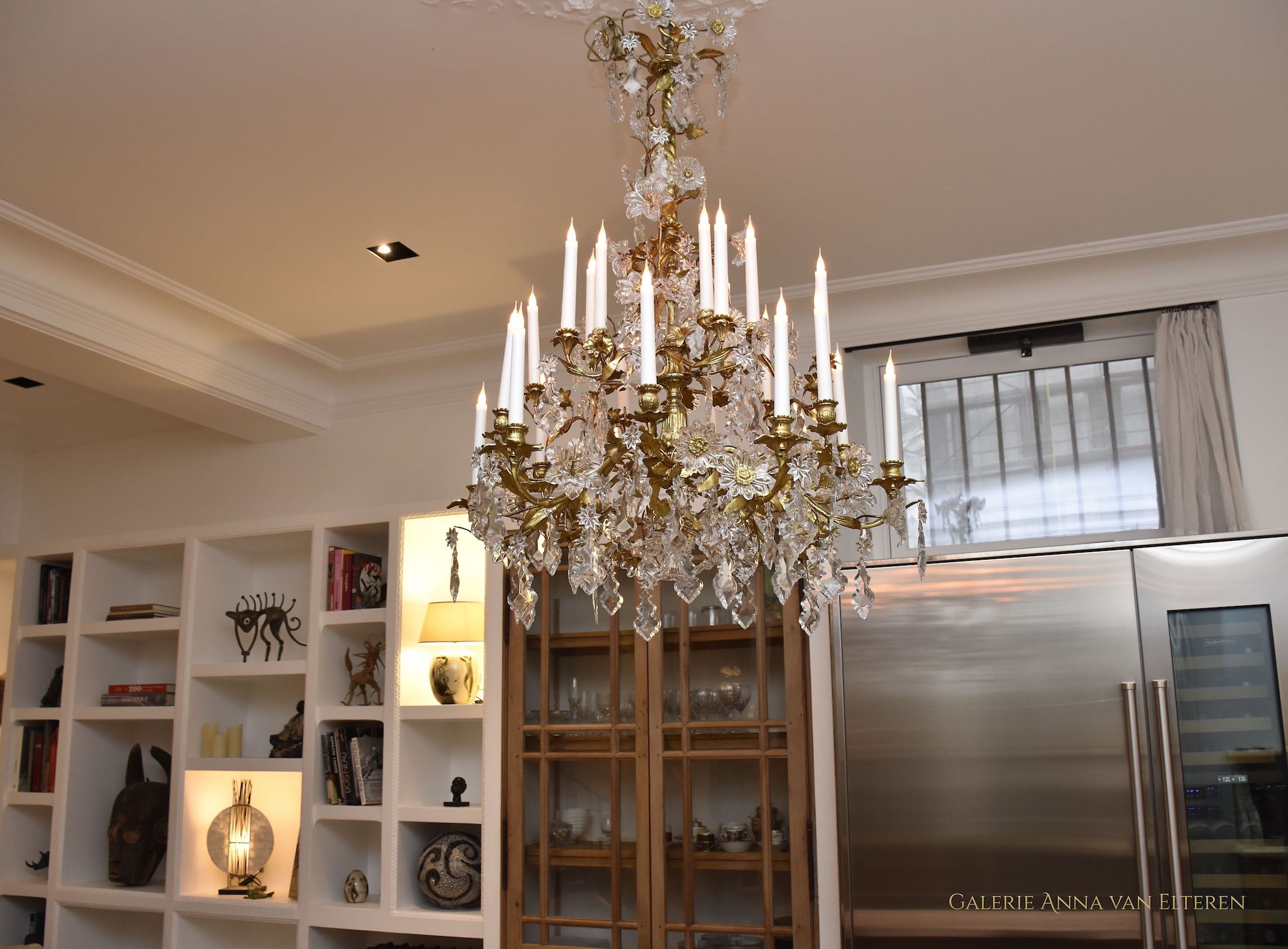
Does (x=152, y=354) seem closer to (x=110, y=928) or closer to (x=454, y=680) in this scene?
(x=454, y=680)

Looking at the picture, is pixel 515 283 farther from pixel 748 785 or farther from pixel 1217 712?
pixel 1217 712

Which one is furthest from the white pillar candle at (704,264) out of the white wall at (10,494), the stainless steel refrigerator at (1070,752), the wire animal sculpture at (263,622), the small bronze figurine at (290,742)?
the white wall at (10,494)

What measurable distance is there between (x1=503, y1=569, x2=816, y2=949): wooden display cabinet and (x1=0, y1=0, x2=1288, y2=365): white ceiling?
114 cm

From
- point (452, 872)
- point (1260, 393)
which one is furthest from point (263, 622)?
point (1260, 393)

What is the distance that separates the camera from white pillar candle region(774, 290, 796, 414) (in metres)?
1.65

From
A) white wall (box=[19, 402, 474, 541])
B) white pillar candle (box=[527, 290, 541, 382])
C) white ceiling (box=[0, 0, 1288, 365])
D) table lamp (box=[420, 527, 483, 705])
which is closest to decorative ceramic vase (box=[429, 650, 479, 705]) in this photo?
table lamp (box=[420, 527, 483, 705])

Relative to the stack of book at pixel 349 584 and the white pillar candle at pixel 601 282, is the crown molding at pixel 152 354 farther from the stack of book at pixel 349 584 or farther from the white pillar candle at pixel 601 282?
the white pillar candle at pixel 601 282

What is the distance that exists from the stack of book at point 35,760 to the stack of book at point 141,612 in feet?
1.82

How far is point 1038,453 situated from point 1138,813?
1.20 meters

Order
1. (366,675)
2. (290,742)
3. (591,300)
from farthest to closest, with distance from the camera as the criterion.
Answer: (290,742) < (366,675) < (591,300)

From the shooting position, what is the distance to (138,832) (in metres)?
4.16

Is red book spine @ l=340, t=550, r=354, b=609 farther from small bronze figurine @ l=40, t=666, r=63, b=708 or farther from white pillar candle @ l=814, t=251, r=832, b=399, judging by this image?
white pillar candle @ l=814, t=251, r=832, b=399

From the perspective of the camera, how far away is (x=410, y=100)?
8.05 feet

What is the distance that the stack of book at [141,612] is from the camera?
4332 millimetres
